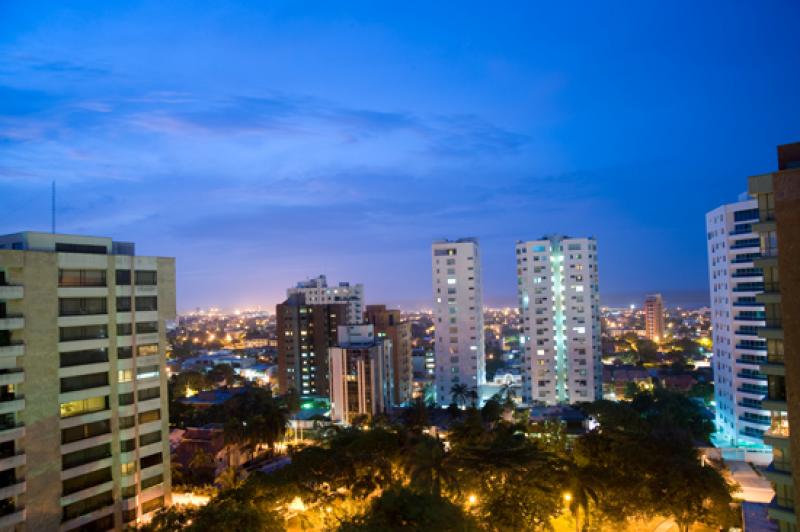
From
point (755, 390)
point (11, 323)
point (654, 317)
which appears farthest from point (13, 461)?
point (654, 317)

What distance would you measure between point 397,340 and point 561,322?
21.6 m

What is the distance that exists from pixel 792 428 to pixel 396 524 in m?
12.9

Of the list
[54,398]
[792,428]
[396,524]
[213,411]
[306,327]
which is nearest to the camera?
[792,428]

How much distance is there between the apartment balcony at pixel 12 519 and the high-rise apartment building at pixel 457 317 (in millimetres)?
52172

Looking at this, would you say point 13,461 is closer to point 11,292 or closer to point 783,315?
point 11,292

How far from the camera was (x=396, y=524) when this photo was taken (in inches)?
746

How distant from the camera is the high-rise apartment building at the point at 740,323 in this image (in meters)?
44.2

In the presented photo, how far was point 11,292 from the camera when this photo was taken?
82.8ft

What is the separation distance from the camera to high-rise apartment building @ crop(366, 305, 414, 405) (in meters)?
72.2

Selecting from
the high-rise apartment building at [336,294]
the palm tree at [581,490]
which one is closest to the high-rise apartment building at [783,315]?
the palm tree at [581,490]

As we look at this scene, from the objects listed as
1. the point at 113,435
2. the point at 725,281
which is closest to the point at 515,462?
the point at 113,435

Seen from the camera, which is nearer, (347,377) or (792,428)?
(792,428)

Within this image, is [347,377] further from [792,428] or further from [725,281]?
[792,428]

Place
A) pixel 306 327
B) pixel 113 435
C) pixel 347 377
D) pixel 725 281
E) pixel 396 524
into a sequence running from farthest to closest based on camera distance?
pixel 306 327, pixel 347 377, pixel 725 281, pixel 113 435, pixel 396 524
